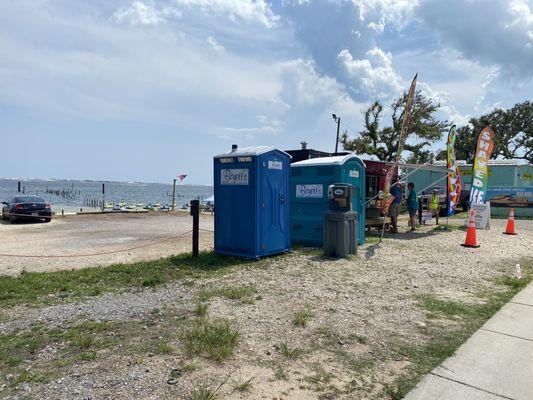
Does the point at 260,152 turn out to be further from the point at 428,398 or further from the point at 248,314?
the point at 428,398

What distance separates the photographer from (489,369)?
3.92m

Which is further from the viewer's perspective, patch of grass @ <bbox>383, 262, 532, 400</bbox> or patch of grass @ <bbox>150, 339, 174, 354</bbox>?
patch of grass @ <bbox>150, 339, 174, 354</bbox>

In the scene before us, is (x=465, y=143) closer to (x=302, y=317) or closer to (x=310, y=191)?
(x=310, y=191)

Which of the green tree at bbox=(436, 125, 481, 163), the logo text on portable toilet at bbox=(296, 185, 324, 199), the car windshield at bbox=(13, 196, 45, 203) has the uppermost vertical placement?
the green tree at bbox=(436, 125, 481, 163)

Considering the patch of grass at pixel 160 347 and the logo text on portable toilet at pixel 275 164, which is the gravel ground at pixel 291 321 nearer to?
the patch of grass at pixel 160 347

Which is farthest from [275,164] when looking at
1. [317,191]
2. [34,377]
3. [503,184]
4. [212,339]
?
[503,184]

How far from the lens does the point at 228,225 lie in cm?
925

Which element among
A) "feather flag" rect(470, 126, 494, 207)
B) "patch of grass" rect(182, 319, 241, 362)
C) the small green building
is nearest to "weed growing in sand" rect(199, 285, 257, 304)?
"patch of grass" rect(182, 319, 241, 362)

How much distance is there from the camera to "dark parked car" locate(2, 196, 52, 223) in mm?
19953

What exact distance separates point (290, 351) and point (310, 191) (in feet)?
23.9

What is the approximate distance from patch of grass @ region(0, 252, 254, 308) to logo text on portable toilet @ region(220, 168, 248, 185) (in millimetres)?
1637

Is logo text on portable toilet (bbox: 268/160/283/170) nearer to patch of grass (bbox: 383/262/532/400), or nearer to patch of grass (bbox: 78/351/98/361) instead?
patch of grass (bbox: 383/262/532/400)

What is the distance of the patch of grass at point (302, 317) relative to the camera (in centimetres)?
498

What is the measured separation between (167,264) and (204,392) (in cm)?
519
